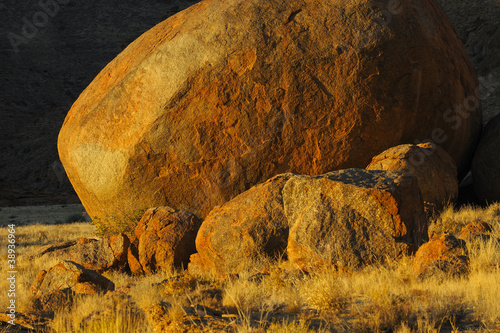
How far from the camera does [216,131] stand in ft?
27.6

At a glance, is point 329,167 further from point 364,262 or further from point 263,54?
point 364,262

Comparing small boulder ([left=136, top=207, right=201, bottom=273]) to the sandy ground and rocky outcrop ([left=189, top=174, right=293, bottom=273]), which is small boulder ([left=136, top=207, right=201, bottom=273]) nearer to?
rocky outcrop ([left=189, top=174, right=293, bottom=273])

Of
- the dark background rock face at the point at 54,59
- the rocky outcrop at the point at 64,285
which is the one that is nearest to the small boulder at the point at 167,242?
the rocky outcrop at the point at 64,285

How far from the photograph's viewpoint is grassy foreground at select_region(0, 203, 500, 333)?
346cm

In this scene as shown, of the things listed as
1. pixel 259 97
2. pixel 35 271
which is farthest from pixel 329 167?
pixel 35 271

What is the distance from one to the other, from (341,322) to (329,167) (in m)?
5.19

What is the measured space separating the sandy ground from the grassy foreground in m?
14.7

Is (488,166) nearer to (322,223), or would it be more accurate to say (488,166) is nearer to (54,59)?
(322,223)

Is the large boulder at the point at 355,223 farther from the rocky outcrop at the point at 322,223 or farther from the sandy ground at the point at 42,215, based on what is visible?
the sandy ground at the point at 42,215

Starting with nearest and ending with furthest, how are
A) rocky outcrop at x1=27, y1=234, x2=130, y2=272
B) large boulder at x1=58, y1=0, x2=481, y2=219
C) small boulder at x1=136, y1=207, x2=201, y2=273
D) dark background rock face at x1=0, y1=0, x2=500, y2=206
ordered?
1. small boulder at x1=136, y1=207, x2=201, y2=273
2. rocky outcrop at x1=27, y1=234, x2=130, y2=272
3. large boulder at x1=58, y1=0, x2=481, y2=219
4. dark background rock face at x1=0, y1=0, x2=500, y2=206

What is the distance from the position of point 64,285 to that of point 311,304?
10.1 ft

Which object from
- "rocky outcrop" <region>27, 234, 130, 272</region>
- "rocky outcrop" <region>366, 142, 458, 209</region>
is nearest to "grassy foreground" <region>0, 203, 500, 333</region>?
"rocky outcrop" <region>27, 234, 130, 272</region>

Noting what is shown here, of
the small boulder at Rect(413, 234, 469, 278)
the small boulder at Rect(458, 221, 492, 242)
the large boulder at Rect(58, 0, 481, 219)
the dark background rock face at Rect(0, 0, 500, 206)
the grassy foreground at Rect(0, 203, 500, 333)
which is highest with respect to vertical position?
the dark background rock face at Rect(0, 0, 500, 206)

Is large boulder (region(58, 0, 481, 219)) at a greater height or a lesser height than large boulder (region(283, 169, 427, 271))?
greater
